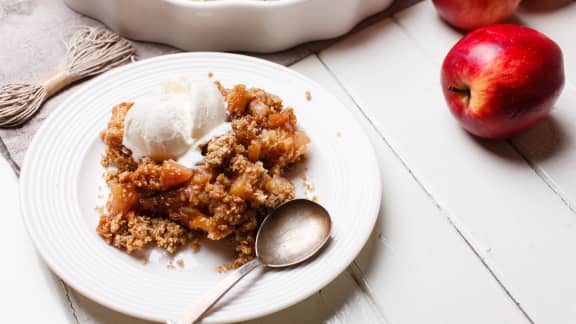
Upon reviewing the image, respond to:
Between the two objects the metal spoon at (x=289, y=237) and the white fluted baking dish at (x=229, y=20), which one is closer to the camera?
the metal spoon at (x=289, y=237)

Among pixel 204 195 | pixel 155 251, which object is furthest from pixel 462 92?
pixel 155 251

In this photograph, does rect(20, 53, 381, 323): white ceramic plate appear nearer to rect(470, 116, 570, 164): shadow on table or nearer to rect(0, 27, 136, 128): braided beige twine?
rect(0, 27, 136, 128): braided beige twine

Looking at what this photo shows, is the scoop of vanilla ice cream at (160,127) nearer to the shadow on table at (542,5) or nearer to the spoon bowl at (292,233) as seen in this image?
the spoon bowl at (292,233)

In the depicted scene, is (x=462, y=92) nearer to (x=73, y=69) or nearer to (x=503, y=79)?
(x=503, y=79)

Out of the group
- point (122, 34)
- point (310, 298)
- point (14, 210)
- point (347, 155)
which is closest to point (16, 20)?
point (122, 34)

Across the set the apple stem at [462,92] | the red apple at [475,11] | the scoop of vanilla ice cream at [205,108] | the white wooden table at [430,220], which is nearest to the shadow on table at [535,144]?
the white wooden table at [430,220]
